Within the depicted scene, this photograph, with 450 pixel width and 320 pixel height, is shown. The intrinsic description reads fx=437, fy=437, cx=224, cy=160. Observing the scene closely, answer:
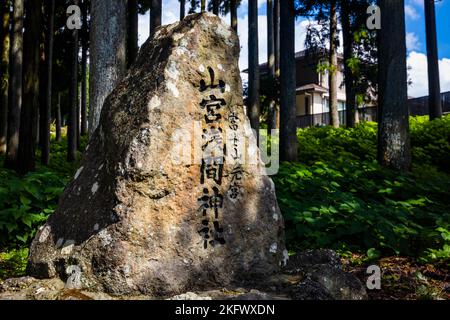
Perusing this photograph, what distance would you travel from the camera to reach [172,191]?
3.70 meters

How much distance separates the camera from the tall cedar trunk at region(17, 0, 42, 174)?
10.7 m

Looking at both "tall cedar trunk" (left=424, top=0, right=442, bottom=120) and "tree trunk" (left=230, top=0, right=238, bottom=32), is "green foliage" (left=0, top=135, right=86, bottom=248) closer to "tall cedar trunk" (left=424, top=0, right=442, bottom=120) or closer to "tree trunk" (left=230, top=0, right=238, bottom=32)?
"tree trunk" (left=230, top=0, right=238, bottom=32)

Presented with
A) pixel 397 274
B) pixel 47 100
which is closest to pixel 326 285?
pixel 397 274

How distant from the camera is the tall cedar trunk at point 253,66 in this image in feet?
49.0

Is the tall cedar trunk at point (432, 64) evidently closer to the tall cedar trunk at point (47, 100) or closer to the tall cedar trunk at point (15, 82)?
the tall cedar trunk at point (47, 100)

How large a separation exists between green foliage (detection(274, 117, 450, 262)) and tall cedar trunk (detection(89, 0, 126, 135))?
11.1 ft

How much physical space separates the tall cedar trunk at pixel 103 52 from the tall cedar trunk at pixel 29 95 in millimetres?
4255

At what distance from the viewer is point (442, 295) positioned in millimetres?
4258

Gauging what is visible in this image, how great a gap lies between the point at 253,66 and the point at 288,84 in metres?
3.61

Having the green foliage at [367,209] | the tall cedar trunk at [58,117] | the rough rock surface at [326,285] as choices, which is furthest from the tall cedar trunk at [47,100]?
the rough rock surface at [326,285]

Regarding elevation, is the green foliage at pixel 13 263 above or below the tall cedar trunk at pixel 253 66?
below

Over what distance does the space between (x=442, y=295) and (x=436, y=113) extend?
13645 millimetres

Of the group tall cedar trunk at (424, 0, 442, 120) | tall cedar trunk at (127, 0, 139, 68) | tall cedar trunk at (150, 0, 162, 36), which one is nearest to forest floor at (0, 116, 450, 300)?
tall cedar trunk at (127, 0, 139, 68)

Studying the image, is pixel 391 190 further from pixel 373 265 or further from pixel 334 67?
Answer: pixel 334 67
